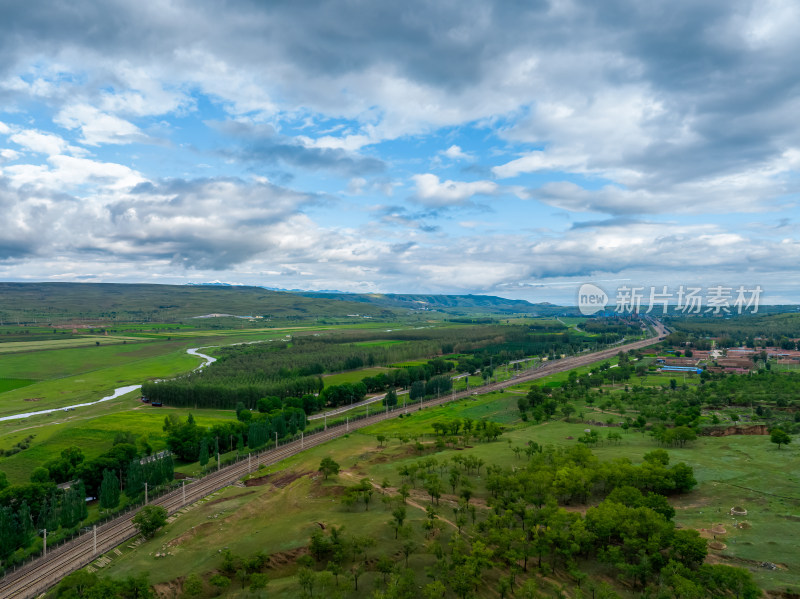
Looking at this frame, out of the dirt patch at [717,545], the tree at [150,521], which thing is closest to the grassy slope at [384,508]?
the dirt patch at [717,545]

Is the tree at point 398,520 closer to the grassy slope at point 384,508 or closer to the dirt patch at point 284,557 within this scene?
the grassy slope at point 384,508

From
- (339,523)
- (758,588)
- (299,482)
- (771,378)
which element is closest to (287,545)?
(339,523)

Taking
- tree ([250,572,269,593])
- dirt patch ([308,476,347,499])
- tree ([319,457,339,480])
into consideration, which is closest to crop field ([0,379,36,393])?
tree ([319,457,339,480])

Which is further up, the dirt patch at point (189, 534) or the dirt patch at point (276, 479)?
the dirt patch at point (189, 534)

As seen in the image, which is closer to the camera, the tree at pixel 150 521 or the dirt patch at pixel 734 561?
the dirt patch at pixel 734 561

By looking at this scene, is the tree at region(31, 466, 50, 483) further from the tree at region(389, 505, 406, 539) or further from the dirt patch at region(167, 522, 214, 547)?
the tree at region(389, 505, 406, 539)

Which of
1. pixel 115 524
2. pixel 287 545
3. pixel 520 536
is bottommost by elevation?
pixel 115 524

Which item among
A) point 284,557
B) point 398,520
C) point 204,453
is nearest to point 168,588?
point 284,557

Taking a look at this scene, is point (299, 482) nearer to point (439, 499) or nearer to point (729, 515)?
point (439, 499)
